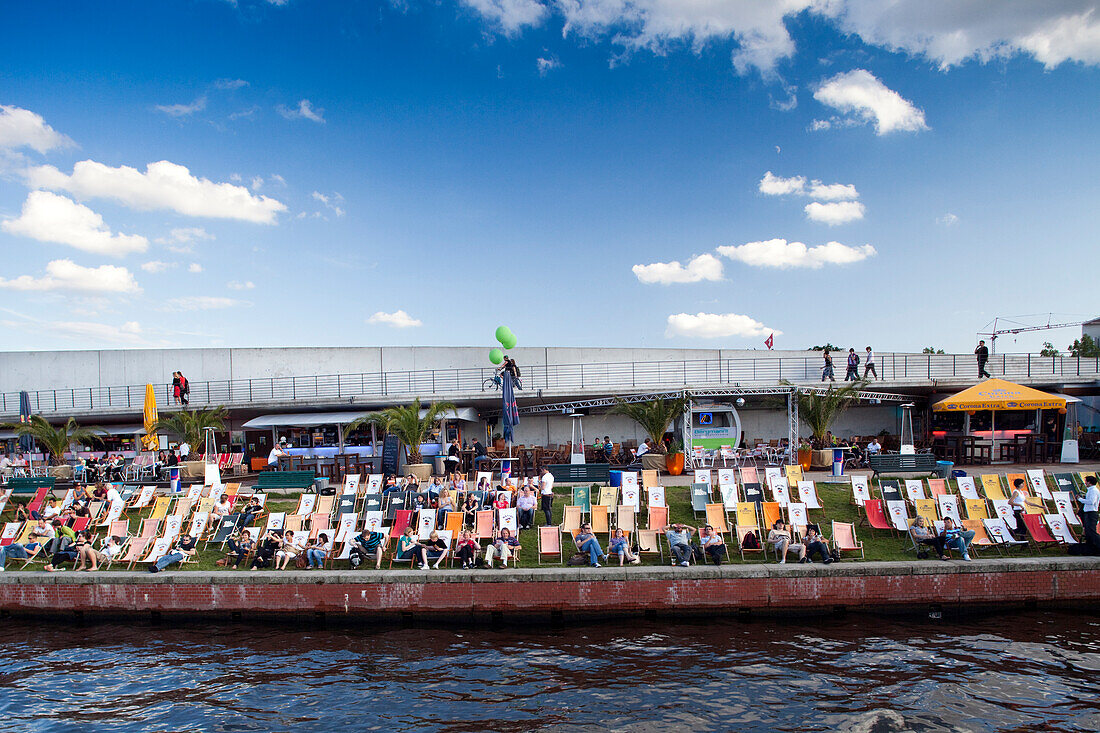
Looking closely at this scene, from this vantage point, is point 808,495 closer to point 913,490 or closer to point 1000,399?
point 913,490

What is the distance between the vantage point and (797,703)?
7586mm

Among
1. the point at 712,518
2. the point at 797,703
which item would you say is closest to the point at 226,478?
the point at 712,518

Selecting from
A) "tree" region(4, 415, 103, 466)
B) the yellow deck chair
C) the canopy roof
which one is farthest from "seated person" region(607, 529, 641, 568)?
"tree" region(4, 415, 103, 466)

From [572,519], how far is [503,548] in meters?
1.82

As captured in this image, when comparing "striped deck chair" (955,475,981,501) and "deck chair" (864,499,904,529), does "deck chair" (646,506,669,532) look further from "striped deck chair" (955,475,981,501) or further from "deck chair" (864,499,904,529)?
"striped deck chair" (955,475,981,501)

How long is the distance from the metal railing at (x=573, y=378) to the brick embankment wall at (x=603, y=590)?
36.6ft

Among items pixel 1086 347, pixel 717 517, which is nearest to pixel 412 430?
pixel 717 517

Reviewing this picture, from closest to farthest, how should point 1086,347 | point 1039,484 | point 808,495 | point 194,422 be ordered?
point 808,495 → point 1039,484 → point 194,422 → point 1086,347

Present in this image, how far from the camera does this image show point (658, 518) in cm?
1230

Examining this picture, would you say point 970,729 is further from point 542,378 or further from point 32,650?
point 542,378

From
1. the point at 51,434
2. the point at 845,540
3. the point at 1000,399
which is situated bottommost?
the point at 845,540

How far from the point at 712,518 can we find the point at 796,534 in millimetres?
1472

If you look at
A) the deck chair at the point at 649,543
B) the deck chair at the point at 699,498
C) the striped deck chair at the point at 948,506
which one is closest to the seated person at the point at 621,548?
the deck chair at the point at 649,543

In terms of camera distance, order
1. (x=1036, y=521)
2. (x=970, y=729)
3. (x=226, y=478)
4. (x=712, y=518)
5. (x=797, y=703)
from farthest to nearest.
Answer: (x=226, y=478), (x=712, y=518), (x=1036, y=521), (x=797, y=703), (x=970, y=729)
